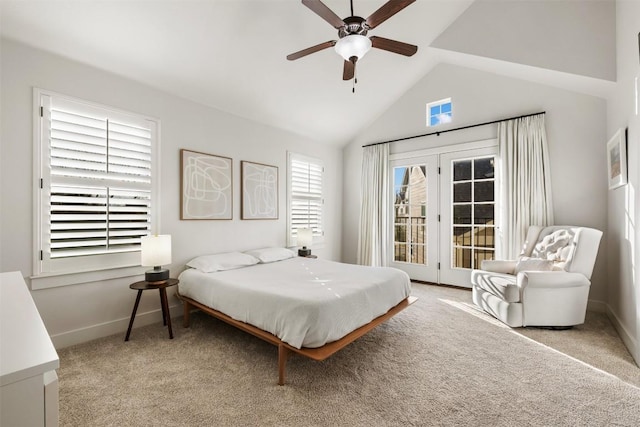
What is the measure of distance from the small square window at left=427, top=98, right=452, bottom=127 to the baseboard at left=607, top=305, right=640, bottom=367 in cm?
329

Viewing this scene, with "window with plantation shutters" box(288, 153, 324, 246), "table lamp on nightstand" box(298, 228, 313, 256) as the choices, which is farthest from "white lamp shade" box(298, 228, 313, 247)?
"window with plantation shutters" box(288, 153, 324, 246)

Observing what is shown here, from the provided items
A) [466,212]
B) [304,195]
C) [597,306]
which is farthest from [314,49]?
[597,306]

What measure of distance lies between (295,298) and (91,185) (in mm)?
2287

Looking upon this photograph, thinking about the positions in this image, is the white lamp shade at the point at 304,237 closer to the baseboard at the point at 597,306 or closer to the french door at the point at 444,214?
the french door at the point at 444,214

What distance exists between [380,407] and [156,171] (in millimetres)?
3127

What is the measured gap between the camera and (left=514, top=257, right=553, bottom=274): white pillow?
3170 mm

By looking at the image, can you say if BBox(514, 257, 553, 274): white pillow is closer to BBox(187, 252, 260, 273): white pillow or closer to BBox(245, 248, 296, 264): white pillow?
BBox(245, 248, 296, 264): white pillow

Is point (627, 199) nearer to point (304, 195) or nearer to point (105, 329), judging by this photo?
point (304, 195)

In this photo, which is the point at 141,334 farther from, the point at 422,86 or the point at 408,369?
the point at 422,86

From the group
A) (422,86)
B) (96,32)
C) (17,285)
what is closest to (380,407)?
(17,285)

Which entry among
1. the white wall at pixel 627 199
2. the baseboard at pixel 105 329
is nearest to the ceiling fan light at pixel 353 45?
the white wall at pixel 627 199

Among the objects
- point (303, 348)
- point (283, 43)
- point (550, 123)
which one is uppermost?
point (283, 43)

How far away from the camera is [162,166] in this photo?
3.27m

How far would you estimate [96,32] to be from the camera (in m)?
2.51
